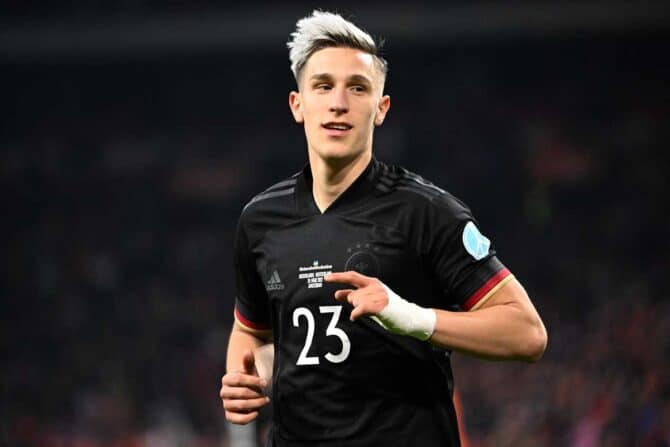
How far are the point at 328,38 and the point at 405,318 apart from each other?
0.85 metres

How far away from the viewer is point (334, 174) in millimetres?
3086

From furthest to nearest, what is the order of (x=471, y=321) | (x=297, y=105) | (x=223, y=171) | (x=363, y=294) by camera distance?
(x=223, y=171)
(x=297, y=105)
(x=471, y=321)
(x=363, y=294)

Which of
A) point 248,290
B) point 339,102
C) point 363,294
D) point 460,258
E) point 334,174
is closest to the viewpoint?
point 363,294

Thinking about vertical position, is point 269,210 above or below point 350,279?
above

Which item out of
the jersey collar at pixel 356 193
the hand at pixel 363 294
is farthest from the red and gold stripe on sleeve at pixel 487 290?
the jersey collar at pixel 356 193

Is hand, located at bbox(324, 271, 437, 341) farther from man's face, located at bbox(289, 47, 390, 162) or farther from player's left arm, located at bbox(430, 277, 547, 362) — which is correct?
man's face, located at bbox(289, 47, 390, 162)

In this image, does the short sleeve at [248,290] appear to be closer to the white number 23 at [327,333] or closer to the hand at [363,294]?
the white number 23 at [327,333]

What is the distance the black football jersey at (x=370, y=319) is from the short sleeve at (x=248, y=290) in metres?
0.21

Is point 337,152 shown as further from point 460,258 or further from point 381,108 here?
point 460,258

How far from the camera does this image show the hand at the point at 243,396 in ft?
9.68

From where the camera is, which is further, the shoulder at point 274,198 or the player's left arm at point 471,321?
the shoulder at point 274,198

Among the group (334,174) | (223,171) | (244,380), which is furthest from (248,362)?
(223,171)

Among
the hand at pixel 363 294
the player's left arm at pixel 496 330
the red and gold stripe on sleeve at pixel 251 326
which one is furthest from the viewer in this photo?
the red and gold stripe on sleeve at pixel 251 326

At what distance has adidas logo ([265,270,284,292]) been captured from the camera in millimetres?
3086
